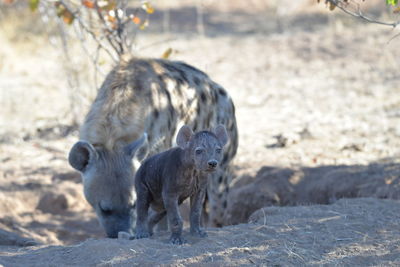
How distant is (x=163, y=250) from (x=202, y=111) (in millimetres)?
2839

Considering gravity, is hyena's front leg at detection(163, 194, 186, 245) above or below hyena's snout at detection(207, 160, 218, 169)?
below

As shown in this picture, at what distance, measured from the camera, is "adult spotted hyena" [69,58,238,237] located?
555cm

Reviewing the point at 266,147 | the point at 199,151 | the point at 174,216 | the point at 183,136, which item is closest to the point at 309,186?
the point at 266,147

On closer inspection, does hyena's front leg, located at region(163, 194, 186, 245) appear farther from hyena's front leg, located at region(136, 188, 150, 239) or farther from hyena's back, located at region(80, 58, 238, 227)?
hyena's back, located at region(80, 58, 238, 227)

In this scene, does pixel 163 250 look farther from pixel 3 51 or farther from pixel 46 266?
pixel 3 51

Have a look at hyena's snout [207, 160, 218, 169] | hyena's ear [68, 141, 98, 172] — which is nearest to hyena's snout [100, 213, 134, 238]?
hyena's ear [68, 141, 98, 172]

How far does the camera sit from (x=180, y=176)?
4.15 meters

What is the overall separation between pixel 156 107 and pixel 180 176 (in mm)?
2022

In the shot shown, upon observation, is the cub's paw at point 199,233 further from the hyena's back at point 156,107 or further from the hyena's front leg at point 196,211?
the hyena's back at point 156,107

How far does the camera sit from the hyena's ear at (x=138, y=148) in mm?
5544

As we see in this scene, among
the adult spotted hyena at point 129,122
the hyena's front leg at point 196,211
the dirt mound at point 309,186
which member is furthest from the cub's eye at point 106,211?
the dirt mound at point 309,186

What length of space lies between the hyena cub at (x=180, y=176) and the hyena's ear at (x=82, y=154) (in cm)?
108

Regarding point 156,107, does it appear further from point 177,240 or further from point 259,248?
point 259,248

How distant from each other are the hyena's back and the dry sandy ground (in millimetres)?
1023
